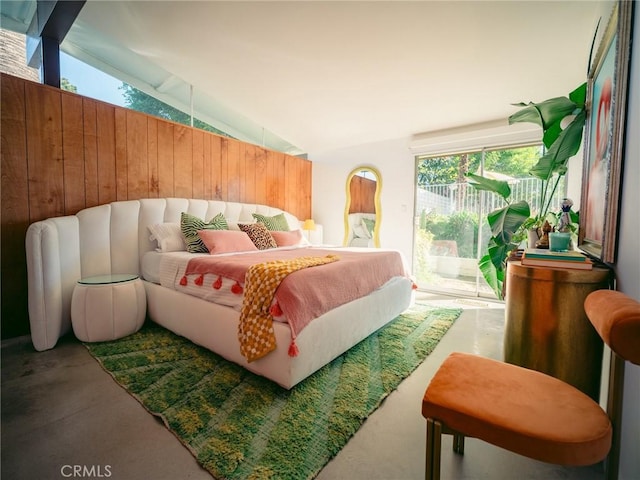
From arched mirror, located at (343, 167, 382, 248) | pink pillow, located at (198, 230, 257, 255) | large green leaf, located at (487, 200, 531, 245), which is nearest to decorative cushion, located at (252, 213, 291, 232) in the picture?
pink pillow, located at (198, 230, 257, 255)

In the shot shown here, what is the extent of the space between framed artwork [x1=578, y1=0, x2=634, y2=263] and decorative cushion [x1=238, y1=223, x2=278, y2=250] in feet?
9.22

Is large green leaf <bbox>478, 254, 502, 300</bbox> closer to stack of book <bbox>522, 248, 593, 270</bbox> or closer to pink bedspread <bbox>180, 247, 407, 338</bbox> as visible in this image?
pink bedspread <bbox>180, 247, 407, 338</bbox>

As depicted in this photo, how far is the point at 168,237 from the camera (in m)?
3.00

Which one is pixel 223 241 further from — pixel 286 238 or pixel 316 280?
pixel 316 280

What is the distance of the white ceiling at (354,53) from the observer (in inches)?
89.3

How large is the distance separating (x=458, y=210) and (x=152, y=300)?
13.6ft

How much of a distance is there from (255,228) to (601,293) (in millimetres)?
3087

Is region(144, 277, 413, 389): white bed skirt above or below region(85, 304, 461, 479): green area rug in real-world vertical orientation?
above

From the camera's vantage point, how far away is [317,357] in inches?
70.6

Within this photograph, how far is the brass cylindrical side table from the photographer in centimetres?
128

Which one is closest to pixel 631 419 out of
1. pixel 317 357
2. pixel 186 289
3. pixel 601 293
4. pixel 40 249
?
pixel 601 293

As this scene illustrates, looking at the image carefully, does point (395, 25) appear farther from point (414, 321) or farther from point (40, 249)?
point (40, 249)

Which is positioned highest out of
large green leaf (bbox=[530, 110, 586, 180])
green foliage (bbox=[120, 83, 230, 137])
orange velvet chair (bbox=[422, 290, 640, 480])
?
green foliage (bbox=[120, 83, 230, 137])

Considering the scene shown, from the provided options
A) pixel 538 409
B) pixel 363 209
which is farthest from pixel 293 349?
pixel 363 209
